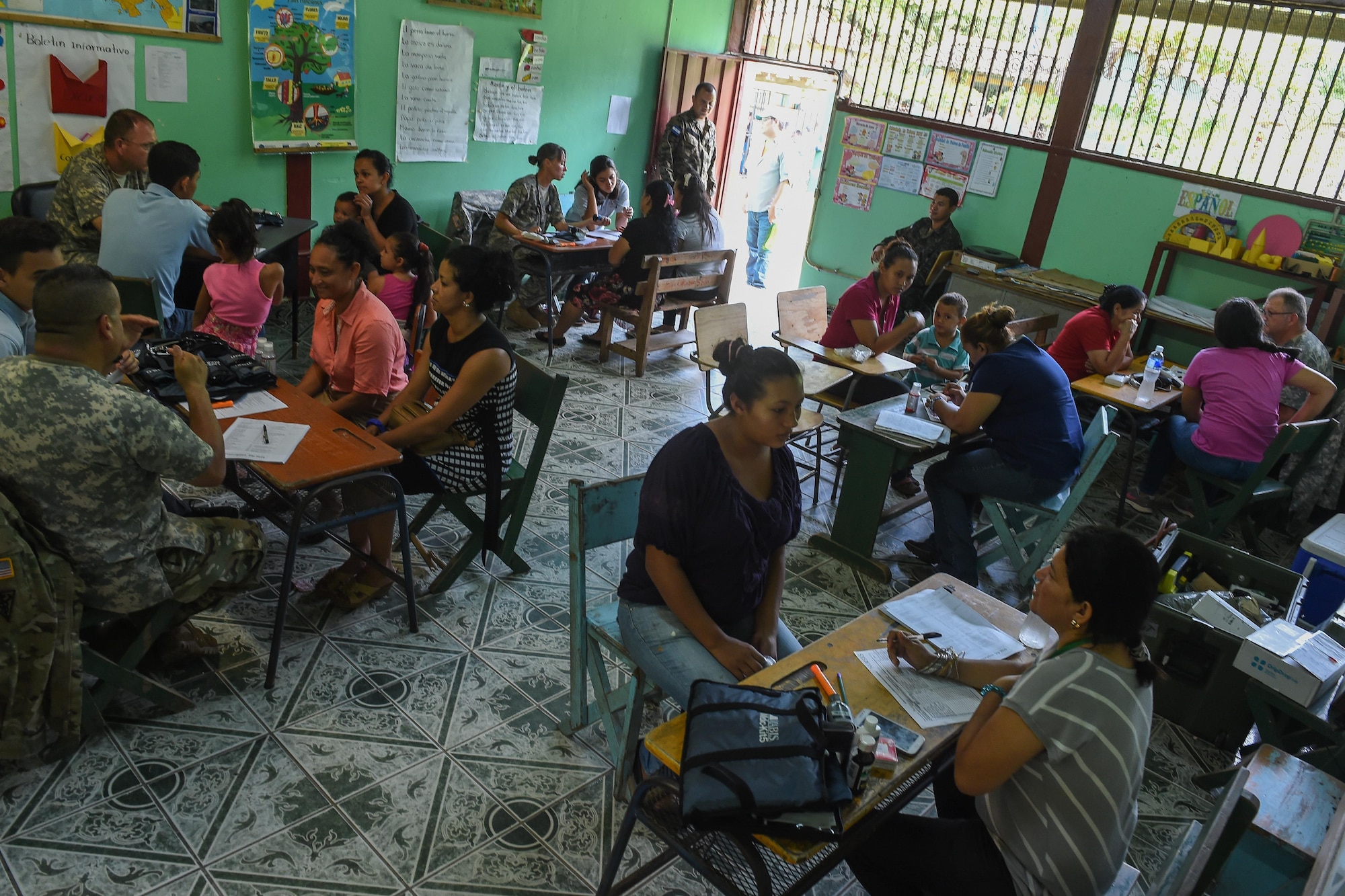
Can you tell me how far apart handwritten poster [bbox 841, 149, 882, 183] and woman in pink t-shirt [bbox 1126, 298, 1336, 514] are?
410 cm

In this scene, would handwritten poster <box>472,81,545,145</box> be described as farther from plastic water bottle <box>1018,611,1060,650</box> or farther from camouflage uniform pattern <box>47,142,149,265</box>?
plastic water bottle <box>1018,611,1060,650</box>

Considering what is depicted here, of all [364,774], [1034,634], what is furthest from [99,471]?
[1034,634]

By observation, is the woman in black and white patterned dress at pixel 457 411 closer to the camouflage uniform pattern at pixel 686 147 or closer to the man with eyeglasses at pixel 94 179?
the man with eyeglasses at pixel 94 179

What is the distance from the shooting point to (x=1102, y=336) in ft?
17.9

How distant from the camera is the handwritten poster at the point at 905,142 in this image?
26.5 ft

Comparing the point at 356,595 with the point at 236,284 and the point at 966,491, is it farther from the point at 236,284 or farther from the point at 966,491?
the point at 966,491

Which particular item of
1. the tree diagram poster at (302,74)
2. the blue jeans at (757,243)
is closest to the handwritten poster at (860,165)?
the blue jeans at (757,243)

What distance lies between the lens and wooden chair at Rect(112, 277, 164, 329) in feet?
12.9

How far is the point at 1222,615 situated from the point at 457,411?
286 centimetres

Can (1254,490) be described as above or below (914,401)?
below

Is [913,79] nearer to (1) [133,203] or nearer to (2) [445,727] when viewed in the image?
(1) [133,203]

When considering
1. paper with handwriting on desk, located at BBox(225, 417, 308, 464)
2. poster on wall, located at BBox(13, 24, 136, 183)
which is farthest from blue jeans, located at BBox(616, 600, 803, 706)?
poster on wall, located at BBox(13, 24, 136, 183)

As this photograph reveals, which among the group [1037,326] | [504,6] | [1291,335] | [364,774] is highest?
[504,6]

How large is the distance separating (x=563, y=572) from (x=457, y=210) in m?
4.22
